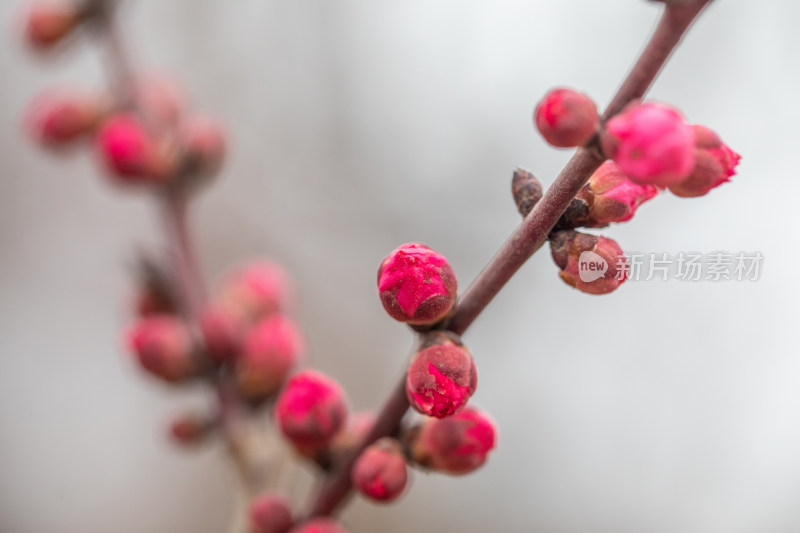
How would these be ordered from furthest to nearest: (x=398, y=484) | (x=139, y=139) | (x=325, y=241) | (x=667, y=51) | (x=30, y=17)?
(x=325, y=241) → (x=30, y=17) → (x=139, y=139) → (x=398, y=484) → (x=667, y=51)

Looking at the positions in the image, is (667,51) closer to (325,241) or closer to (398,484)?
(398,484)

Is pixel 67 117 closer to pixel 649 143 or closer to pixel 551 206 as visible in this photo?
pixel 551 206

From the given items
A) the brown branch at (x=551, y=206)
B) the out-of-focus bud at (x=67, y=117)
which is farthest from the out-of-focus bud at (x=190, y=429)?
the out-of-focus bud at (x=67, y=117)

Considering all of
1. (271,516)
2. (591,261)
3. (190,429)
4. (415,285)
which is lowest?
(190,429)

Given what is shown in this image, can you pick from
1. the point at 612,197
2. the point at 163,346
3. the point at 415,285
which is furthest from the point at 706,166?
the point at 163,346

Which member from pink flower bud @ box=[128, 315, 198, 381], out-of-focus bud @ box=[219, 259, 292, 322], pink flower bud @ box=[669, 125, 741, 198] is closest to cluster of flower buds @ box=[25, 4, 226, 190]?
out-of-focus bud @ box=[219, 259, 292, 322]

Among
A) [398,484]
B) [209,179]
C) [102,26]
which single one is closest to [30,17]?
[102,26]
